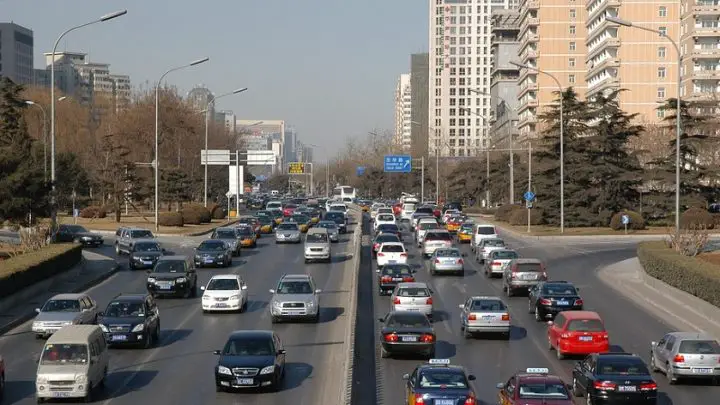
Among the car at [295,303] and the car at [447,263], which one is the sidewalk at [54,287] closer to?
the car at [295,303]

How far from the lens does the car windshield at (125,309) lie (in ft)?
90.7

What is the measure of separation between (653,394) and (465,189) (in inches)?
3688

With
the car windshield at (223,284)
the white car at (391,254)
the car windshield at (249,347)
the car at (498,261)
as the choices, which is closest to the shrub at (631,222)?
the car at (498,261)

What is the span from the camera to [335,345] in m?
28.1

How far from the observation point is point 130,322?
89.5 ft

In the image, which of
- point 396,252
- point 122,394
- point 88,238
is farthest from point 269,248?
point 122,394

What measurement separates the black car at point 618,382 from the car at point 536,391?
207cm

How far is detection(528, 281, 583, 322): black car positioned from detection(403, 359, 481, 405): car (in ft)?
43.3

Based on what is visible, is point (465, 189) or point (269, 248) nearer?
point (269, 248)

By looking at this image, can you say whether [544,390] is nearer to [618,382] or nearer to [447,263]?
[618,382]

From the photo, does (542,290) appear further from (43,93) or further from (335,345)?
(43,93)

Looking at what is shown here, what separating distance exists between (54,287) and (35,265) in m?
2.08

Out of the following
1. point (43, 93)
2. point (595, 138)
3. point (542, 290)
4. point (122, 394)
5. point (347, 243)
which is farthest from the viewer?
point (43, 93)

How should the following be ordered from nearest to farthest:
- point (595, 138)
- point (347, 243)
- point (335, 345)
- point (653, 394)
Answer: point (653, 394), point (335, 345), point (347, 243), point (595, 138)
